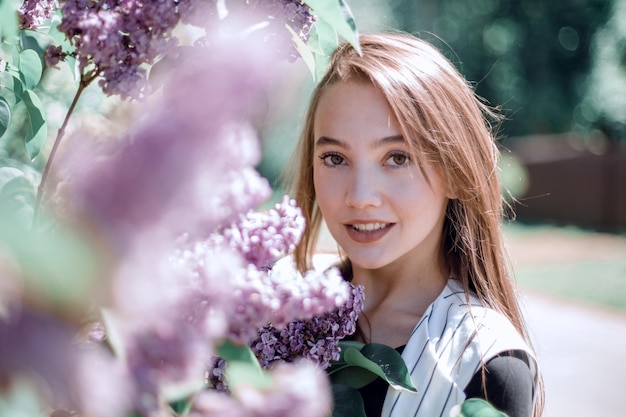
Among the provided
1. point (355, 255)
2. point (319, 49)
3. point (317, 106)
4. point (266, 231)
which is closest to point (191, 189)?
point (266, 231)

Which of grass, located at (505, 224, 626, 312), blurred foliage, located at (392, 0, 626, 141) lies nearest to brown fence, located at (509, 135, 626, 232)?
grass, located at (505, 224, 626, 312)

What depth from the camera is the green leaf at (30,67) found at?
0.84m

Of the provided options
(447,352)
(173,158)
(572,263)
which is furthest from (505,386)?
(572,263)

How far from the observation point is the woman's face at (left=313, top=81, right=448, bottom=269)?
1238 millimetres

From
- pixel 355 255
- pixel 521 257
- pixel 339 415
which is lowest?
pixel 521 257

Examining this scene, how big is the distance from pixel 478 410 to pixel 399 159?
30.7 inches

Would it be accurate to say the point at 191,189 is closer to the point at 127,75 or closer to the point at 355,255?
the point at 127,75

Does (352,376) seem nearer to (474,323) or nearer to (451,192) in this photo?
(474,323)

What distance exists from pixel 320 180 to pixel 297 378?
969 mm

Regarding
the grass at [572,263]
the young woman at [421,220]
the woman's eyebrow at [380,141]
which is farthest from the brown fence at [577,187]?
the woman's eyebrow at [380,141]

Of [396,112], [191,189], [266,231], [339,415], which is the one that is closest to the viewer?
[191,189]

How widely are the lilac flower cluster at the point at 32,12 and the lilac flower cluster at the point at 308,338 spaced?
411 mm

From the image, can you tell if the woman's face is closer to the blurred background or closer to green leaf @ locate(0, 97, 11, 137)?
green leaf @ locate(0, 97, 11, 137)

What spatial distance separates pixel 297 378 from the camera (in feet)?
1.13
